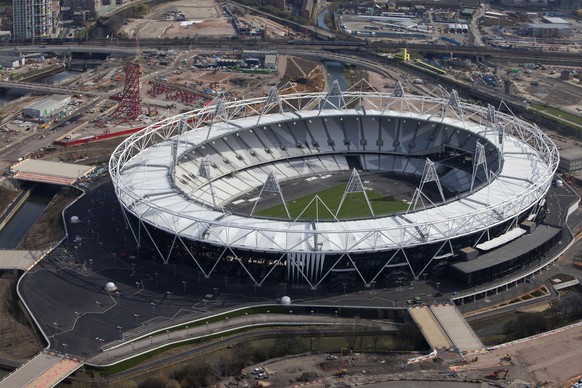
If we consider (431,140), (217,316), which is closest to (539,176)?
(431,140)

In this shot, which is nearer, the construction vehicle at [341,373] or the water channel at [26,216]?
the construction vehicle at [341,373]

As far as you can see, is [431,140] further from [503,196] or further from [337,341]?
[337,341]

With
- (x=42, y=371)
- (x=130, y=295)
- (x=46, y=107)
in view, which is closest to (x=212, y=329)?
(x=130, y=295)

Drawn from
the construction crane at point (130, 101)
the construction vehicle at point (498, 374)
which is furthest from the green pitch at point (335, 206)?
the construction crane at point (130, 101)

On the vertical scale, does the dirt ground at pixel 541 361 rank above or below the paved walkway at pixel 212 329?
above

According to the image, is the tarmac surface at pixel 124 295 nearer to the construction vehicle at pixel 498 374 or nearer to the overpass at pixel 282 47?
the construction vehicle at pixel 498 374

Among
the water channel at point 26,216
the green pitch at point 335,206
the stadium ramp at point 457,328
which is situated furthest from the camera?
the green pitch at point 335,206
